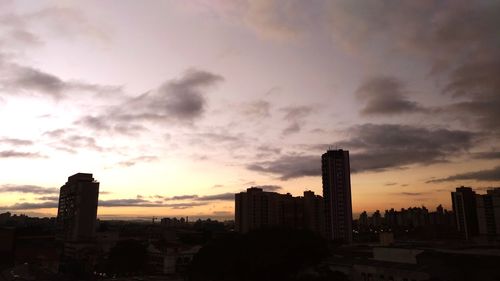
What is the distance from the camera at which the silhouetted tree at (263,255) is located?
58.4 m

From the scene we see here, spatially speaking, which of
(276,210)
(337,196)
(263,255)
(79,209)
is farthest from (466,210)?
(79,209)

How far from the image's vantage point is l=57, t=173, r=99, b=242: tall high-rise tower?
15588 cm

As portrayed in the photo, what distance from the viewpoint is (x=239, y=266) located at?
63.6 meters

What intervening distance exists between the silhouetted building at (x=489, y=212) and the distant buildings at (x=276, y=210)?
201 feet

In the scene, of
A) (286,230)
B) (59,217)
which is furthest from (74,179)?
(286,230)

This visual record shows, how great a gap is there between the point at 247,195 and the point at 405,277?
100779 millimetres

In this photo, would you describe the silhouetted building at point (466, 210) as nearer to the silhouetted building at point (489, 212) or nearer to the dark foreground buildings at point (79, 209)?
the silhouetted building at point (489, 212)

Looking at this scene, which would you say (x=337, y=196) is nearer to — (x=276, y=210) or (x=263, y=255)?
(x=276, y=210)

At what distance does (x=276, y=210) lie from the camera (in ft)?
506

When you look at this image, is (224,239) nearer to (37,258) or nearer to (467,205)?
(37,258)

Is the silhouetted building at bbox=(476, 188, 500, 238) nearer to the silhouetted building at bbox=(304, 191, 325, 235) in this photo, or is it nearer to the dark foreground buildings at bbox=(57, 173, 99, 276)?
the silhouetted building at bbox=(304, 191, 325, 235)

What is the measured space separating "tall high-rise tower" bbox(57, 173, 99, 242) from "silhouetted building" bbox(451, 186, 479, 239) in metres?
151

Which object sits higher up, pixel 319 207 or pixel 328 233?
pixel 319 207

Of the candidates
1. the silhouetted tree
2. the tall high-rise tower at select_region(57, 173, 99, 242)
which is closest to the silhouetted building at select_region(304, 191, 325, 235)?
the tall high-rise tower at select_region(57, 173, 99, 242)
